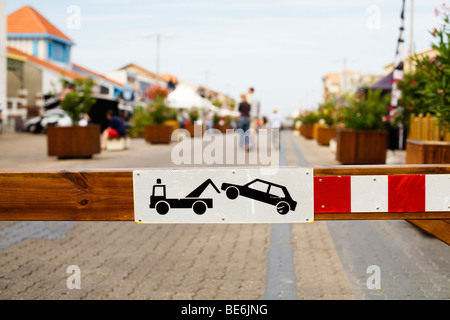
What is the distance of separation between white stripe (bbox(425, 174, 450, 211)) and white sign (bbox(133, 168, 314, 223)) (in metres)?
0.49

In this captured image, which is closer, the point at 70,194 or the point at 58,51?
the point at 70,194

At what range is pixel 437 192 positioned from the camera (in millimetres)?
2979

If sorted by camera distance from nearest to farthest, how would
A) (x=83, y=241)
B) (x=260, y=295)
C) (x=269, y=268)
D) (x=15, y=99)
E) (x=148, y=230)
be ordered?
1. (x=260, y=295)
2. (x=269, y=268)
3. (x=83, y=241)
4. (x=148, y=230)
5. (x=15, y=99)

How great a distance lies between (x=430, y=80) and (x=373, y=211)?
5.61 meters

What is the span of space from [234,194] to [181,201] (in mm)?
233

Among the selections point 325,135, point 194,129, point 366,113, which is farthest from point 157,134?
point 366,113

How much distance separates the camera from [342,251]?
6707mm

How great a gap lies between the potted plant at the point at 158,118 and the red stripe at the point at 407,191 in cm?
2891

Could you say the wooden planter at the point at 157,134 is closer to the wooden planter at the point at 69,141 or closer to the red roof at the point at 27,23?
the wooden planter at the point at 69,141

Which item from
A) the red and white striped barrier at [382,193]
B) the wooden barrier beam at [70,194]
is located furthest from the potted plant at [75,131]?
the red and white striped barrier at [382,193]

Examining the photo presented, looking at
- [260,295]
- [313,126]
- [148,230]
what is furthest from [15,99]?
[260,295]

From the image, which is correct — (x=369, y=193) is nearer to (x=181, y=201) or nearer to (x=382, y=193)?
(x=382, y=193)

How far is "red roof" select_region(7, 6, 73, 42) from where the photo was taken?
6431cm
